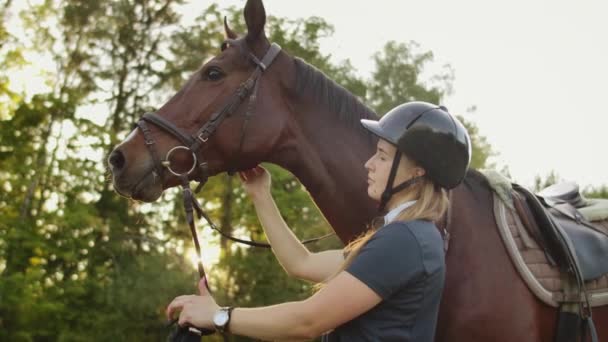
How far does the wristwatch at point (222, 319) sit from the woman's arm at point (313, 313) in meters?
0.02

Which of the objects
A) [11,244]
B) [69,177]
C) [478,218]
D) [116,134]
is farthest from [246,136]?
[116,134]

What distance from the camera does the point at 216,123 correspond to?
12.5ft

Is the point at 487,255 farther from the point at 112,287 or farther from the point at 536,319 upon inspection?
the point at 112,287

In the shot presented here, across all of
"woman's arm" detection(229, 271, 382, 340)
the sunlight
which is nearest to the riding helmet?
"woman's arm" detection(229, 271, 382, 340)

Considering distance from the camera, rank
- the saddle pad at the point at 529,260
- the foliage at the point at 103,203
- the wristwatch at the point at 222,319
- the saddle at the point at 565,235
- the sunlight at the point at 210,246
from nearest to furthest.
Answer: the wristwatch at the point at 222,319, the saddle pad at the point at 529,260, the saddle at the point at 565,235, the foliage at the point at 103,203, the sunlight at the point at 210,246

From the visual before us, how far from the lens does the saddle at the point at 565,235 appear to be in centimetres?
358

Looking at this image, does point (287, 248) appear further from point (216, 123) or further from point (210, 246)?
point (210, 246)

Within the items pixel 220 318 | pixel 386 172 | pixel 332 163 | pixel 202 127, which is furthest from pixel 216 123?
pixel 220 318

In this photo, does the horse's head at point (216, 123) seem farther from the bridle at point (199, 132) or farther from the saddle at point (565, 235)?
the saddle at point (565, 235)

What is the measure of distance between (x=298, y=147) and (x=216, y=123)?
0.49 meters

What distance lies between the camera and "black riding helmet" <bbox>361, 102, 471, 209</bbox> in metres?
2.61

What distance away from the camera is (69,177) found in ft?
56.0

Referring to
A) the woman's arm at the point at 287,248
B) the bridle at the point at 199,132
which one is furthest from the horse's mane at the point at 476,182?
the bridle at the point at 199,132

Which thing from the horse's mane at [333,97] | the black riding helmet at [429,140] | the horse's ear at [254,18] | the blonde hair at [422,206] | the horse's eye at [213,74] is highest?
the horse's ear at [254,18]
